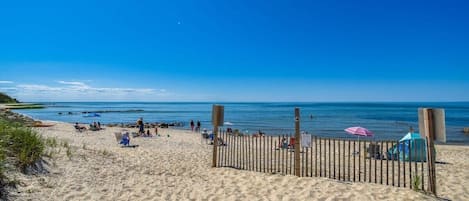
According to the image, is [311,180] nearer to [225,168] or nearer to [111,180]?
[225,168]

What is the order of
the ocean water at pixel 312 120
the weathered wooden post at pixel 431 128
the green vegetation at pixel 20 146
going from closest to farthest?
1. the weathered wooden post at pixel 431 128
2. the green vegetation at pixel 20 146
3. the ocean water at pixel 312 120

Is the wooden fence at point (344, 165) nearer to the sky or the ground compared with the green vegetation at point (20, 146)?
nearer to the ground

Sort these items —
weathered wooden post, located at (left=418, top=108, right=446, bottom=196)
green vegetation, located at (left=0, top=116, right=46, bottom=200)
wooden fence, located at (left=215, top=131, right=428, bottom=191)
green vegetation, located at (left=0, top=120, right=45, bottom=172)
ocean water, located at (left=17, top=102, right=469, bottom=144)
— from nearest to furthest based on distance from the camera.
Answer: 1. green vegetation, located at (left=0, top=116, right=46, bottom=200)
2. weathered wooden post, located at (left=418, top=108, right=446, bottom=196)
3. green vegetation, located at (left=0, top=120, right=45, bottom=172)
4. wooden fence, located at (left=215, top=131, right=428, bottom=191)
5. ocean water, located at (left=17, top=102, right=469, bottom=144)

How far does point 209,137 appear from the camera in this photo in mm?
22734

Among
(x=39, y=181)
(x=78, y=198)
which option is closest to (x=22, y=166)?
(x=39, y=181)

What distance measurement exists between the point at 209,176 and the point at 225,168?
1149mm

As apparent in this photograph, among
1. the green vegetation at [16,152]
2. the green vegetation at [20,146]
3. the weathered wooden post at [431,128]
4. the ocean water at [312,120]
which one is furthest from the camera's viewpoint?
the ocean water at [312,120]

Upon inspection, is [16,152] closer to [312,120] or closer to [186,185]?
[186,185]

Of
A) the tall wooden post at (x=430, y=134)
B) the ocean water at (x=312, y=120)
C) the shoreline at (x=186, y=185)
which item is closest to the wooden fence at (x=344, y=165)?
the tall wooden post at (x=430, y=134)

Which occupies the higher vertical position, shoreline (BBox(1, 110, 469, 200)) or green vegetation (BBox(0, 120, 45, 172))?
green vegetation (BBox(0, 120, 45, 172))

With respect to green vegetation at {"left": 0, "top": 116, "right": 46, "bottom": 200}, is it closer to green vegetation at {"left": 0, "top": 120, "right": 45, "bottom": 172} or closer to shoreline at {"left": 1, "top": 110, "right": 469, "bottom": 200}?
green vegetation at {"left": 0, "top": 120, "right": 45, "bottom": 172}

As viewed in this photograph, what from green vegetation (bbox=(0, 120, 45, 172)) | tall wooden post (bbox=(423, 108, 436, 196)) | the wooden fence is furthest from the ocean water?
green vegetation (bbox=(0, 120, 45, 172))

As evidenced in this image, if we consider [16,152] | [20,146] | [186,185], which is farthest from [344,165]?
[20,146]

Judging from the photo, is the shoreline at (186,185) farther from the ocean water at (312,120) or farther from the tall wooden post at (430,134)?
the ocean water at (312,120)
